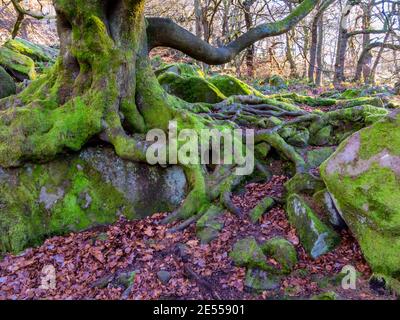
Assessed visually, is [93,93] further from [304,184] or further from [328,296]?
[328,296]

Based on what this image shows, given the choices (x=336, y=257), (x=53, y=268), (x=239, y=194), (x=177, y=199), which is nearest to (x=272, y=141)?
(x=239, y=194)

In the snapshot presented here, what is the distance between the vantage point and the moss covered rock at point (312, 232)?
15.9ft

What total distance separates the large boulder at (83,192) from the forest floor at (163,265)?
9.8 inches

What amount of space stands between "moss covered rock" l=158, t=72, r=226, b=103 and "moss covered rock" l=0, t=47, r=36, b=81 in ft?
21.4

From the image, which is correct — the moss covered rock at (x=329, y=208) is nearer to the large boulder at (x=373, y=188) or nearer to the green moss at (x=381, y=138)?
the large boulder at (x=373, y=188)

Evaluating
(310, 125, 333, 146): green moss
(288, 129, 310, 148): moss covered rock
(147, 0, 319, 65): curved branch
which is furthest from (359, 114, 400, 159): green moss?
(147, 0, 319, 65): curved branch

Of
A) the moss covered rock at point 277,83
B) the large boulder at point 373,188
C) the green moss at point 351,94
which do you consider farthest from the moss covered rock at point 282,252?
the moss covered rock at point 277,83

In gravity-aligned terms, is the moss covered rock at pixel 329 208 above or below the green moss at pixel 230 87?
below

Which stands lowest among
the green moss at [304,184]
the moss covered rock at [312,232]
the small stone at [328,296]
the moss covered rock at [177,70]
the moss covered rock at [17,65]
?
the small stone at [328,296]

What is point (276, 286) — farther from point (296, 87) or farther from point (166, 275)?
point (296, 87)

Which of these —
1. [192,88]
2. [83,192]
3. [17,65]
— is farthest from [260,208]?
[17,65]

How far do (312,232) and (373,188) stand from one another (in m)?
1.01

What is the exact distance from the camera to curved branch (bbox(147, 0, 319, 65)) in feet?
25.5

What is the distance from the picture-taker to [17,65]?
13727 millimetres
